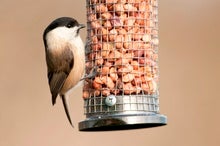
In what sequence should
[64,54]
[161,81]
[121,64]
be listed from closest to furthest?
[121,64] < [64,54] < [161,81]

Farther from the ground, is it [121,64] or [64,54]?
[64,54]

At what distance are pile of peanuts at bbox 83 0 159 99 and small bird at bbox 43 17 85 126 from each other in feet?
0.50

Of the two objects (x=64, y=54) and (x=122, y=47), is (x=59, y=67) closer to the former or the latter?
(x=64, y=54)

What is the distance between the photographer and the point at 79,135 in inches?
343

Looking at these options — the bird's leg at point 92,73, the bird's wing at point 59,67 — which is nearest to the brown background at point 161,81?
the bird's wing at point 59,67

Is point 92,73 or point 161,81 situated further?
point 161,81

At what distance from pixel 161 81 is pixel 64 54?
2.81 meters

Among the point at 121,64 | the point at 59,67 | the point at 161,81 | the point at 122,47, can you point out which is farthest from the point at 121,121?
the point at 161,81

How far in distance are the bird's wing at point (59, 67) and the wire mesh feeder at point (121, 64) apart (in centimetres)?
24

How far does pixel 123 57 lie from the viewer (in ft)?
19.0
